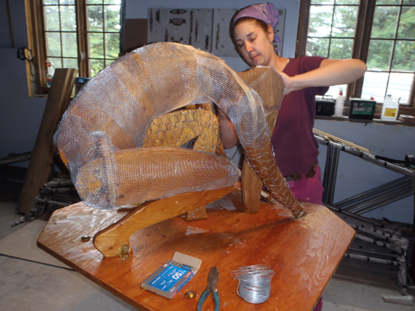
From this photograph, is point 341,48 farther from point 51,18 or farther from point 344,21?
point 51,18

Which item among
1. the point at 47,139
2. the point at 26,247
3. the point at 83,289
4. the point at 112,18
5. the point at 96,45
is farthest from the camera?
the point at 96,45

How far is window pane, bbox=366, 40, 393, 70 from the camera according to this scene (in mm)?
2785

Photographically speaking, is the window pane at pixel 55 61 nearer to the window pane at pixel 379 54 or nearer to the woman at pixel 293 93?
the woman at pixel 293 93

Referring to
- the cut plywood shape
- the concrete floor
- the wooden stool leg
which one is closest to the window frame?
the concrete floor

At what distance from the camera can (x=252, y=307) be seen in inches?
26.3

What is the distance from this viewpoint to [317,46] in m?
2.88

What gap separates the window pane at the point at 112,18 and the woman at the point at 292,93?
271cm

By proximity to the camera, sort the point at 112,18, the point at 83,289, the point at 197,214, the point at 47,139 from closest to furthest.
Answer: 1. the point at 197,214
2. the point at 83,289
3. the point at 47,139
4. the point at 112,18

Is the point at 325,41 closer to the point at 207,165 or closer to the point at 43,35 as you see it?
the point at 207,165

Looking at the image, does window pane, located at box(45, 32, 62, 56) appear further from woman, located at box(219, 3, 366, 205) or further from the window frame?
woman, located at box(219, 3, 366, 205)

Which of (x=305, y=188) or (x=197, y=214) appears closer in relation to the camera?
(x=197, y=214)

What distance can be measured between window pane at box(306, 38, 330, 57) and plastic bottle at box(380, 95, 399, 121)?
28.1 inches

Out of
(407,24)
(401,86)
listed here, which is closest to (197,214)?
(401,86)

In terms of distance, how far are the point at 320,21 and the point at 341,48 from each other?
329mm
